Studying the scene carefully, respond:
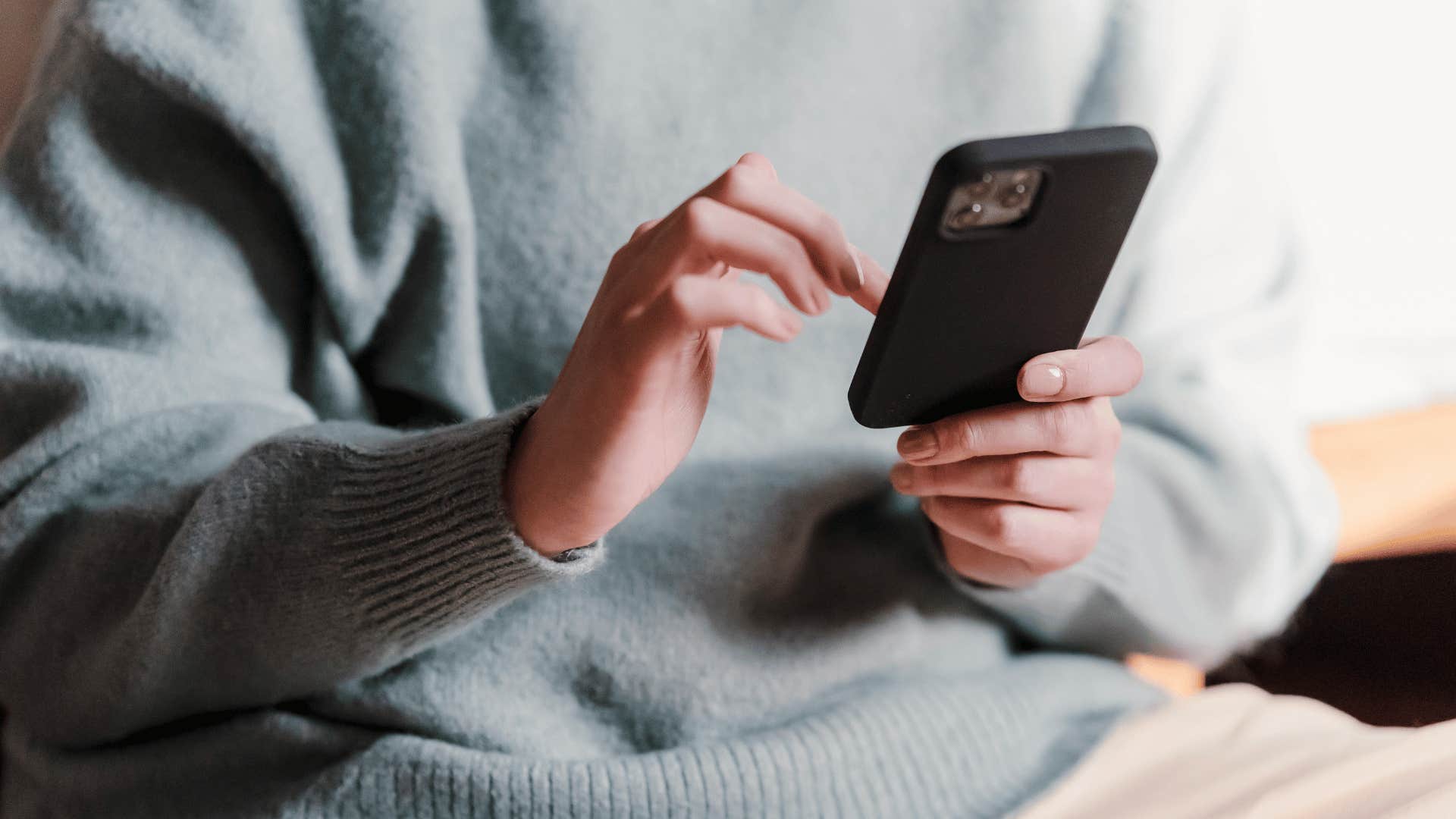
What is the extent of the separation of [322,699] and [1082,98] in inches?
21.4

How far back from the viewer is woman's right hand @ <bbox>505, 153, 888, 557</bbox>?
0.32m

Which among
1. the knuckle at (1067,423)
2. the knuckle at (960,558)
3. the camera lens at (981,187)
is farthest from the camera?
the knuckle at (960,558)

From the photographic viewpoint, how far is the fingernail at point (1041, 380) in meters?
0.39

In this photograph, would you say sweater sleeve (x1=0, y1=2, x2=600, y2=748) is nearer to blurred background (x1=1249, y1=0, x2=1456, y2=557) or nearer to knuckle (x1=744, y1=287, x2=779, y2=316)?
knuckle (x1=744, y1=287, x2=779, y2=316)

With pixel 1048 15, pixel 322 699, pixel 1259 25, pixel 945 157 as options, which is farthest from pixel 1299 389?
pixel 322 699

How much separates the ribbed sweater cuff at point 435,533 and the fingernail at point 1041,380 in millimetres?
175

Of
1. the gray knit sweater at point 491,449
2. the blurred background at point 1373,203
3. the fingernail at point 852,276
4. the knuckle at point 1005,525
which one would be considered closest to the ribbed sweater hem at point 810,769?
the gray knit sweater at point 491,449

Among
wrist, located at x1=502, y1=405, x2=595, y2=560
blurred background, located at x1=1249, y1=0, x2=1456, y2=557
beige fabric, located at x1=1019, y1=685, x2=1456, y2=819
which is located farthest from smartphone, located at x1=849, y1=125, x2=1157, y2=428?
blurred background, located at x1=1249, y1=0, x2=1456, y2=557

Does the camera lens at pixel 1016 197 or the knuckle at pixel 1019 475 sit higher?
the camera lens at pixel 1016 197

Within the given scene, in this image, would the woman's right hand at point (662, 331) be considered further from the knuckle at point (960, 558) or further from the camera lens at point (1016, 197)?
the knuckle at point (960, 558)

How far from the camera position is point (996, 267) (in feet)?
1.18

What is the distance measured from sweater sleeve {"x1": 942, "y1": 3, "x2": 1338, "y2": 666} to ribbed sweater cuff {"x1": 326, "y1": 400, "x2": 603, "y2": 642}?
0.31 meters

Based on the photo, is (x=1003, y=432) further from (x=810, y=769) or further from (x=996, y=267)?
(x=810, y=769)

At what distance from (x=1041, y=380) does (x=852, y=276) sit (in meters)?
0.09
